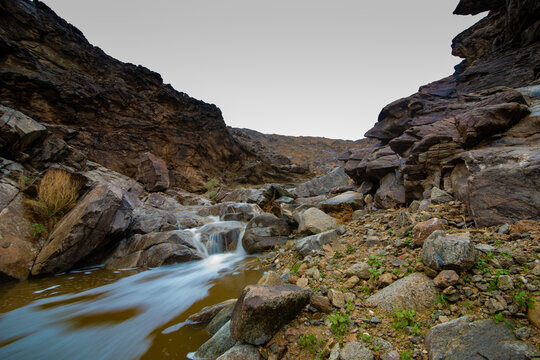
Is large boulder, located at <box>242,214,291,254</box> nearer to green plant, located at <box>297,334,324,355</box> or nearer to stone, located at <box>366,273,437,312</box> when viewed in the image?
stone, located at <box>366,273,437,312</box>

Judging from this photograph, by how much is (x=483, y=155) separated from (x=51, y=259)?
35.4ft

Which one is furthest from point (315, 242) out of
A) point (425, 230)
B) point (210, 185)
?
point (210, 185)

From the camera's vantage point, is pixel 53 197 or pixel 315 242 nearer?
pixel 315 242

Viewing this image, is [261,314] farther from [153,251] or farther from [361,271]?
[153,251]

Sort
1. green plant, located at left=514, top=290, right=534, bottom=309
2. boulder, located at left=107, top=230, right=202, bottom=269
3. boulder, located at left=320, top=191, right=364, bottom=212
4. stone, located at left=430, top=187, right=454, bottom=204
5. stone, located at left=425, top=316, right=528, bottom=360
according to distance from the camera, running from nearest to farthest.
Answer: stone, located at left=425, top=316, right=528, bottom=360 → green plant, located at left=514, top=290, right=534, bottom=309 → stone, located at left=430, top=187, right=454, bottom=204 → boulder, located at left=107, top=230, right=202, bottom=269 → boulder, located at left=320, top=191, right=364, bottom=212

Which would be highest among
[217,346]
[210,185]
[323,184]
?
[210,185]

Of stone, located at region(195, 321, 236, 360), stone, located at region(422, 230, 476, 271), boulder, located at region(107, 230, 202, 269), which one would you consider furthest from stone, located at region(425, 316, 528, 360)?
boulder, located at region(107, 230, 202, 269)

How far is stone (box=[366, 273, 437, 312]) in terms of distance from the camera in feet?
7.18

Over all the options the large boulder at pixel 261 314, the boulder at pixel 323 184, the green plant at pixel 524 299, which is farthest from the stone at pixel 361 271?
the boulder at pixel 323 184

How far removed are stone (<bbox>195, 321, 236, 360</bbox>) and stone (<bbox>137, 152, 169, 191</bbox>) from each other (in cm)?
1726

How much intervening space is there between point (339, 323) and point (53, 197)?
9014 mm

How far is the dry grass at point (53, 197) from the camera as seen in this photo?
668cm

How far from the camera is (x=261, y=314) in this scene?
7.26 ft

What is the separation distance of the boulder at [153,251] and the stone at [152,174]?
10547mm
